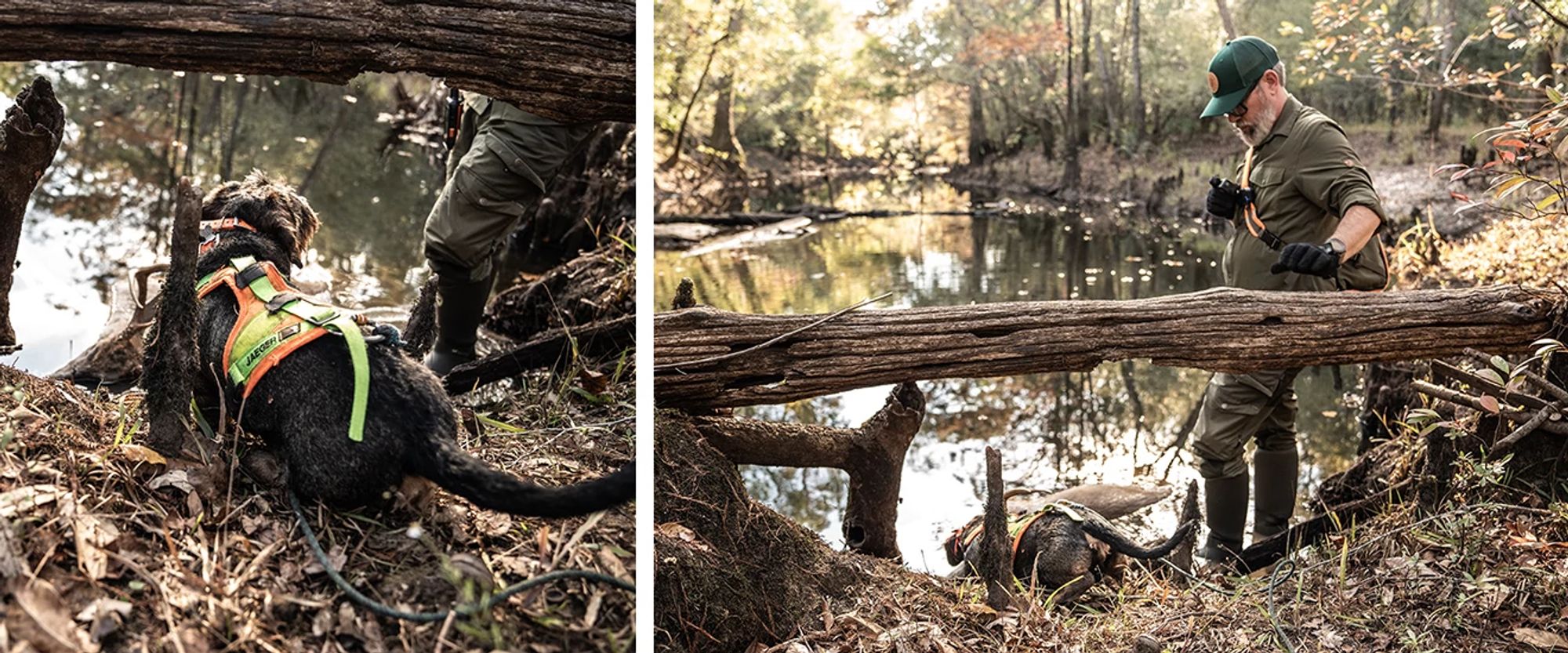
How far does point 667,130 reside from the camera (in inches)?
632

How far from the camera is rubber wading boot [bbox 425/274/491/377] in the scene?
10.6 ft

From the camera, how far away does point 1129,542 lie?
131 inches

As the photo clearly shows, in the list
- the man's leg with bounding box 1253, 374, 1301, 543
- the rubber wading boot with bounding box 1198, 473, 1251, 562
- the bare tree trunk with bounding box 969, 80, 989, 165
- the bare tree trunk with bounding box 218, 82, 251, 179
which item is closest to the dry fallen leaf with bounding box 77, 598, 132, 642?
the rubber wading boot with bounding box 1198, 473, 1251, 562

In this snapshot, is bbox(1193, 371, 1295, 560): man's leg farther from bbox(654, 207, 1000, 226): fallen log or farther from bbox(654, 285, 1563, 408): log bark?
bbox(654, 207, 1000, 226): fallen log

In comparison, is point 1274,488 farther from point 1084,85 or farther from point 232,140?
point 1084,85

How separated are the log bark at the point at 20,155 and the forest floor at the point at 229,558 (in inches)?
18.6

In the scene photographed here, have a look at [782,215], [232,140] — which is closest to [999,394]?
[232,140]

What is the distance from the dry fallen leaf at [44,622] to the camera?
3.37 ft

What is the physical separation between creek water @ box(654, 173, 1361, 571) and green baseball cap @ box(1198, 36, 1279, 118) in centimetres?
186

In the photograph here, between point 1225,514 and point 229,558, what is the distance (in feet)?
11.6

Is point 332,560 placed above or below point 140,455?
below

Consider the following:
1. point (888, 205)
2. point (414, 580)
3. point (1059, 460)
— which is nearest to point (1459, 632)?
point (414, 580)

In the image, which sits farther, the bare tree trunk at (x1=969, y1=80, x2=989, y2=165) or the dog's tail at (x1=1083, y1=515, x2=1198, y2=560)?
the bare tree trunk at (x1=969, y1=80, x2=989, y2=165)

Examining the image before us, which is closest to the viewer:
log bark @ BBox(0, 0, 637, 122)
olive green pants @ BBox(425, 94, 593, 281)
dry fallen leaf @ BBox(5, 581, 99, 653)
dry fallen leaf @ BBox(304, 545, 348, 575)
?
dry fallen leaf @ BBox(5, 581, 99, 653)
